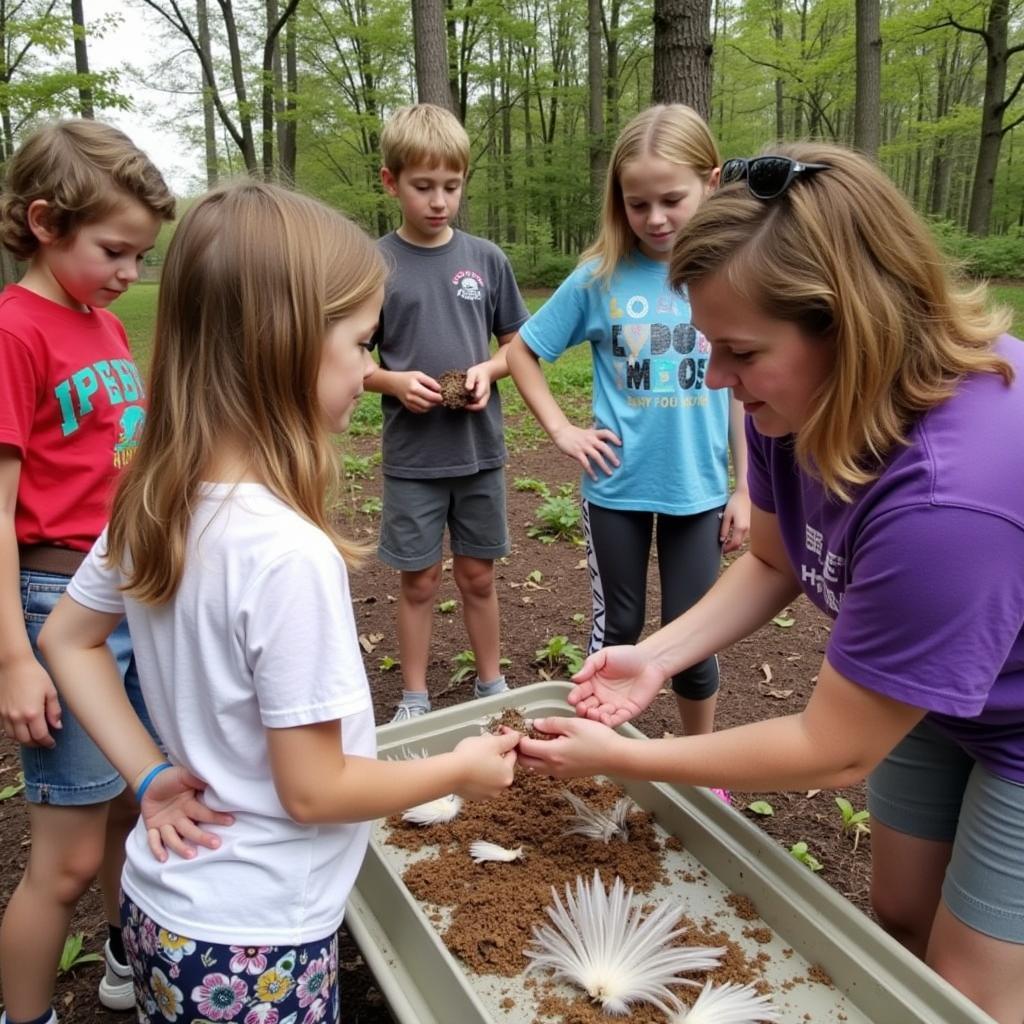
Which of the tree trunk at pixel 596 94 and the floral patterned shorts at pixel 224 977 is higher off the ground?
the tree trunk at pixel 596 94

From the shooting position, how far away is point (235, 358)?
4.15 feet

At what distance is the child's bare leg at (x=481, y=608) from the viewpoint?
333 centimetres

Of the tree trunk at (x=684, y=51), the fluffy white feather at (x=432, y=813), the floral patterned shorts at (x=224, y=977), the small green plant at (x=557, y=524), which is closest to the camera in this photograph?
the floral patterned shorts at (x=224, y=977)

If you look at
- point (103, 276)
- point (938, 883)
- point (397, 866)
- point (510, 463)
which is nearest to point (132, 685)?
point (397, 866)

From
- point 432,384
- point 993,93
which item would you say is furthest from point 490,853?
point 993,93

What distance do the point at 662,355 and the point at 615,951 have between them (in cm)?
174

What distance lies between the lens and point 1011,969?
5.05ft

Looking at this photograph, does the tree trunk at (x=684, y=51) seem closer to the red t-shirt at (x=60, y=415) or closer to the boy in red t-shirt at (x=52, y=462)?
the boy in red t-shirt at (x=52, y=462)

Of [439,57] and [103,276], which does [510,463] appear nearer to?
[439,57]

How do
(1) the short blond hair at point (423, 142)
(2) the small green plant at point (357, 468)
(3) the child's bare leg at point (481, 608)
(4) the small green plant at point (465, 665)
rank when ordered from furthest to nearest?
(2) the small green plant at point (357, 468), (4) the small green plant at point (465, 665), (3) the child's bare leg at point (481, 608), (1) the short blond hair at point (423, 142)

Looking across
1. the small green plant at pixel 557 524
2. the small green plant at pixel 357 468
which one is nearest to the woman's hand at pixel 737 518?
the small green plant at pixel 557 524

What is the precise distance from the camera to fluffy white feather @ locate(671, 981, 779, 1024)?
59.6 inches

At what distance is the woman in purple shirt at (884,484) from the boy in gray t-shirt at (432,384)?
1664 mm

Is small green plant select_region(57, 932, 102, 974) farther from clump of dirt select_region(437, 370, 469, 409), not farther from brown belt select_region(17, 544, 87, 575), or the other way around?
clump of dirt select_region(437, 370, 469, 409)
